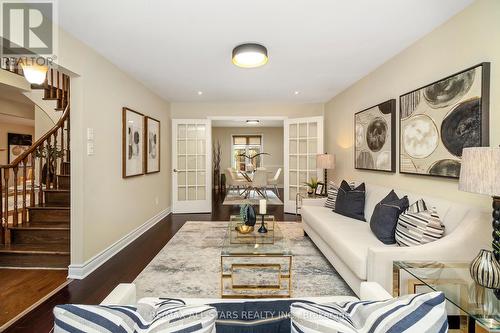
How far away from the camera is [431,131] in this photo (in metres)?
2.41

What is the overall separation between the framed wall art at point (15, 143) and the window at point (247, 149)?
24.8ft

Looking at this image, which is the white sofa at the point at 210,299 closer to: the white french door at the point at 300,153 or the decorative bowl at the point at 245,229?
the decorative bowl at the point at 245,229

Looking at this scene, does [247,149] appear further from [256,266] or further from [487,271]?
[487,271]

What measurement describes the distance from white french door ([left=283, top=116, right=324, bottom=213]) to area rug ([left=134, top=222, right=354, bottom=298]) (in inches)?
70.9

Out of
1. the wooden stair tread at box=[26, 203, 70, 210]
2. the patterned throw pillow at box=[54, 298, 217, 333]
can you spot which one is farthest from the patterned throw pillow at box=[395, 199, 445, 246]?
the wooden stair tread at box=[26, 203, 70, 210]

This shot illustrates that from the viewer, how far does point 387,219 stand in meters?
2.33

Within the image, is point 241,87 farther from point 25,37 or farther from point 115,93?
point 25,37

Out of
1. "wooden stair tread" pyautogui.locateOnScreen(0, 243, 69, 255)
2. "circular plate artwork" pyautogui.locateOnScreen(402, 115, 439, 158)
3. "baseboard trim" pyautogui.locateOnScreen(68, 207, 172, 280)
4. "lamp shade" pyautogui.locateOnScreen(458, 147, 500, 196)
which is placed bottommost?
"baseboard trim" pyautogui.locateOnScreen(68, 207, 172, 280)

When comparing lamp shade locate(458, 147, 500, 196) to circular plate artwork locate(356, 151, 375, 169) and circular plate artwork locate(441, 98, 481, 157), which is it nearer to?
circular plate artwork locate(441, 98, 481, 157)

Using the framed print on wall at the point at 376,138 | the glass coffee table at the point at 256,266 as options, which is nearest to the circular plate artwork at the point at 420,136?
the framed print on wall at the point at 376,138

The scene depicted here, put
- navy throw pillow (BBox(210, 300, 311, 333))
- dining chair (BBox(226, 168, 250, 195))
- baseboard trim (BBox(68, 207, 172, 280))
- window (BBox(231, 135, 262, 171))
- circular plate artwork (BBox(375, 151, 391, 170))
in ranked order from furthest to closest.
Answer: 1. window (BBox(231, 135, 262, 171))
2. dining chair (BBox(226, 168, 250, 195))
3. circular plate artwork (BBox(375, 151, 391, 170))
4. baseboard trim (BBox(68, 207, 172, 280))
5. navy throw pillow (BBox(210, 300, 311, 333))

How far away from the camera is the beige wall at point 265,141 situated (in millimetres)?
10312

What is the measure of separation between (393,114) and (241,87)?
8.03 ft

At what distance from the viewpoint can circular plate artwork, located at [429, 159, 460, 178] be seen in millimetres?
2137
